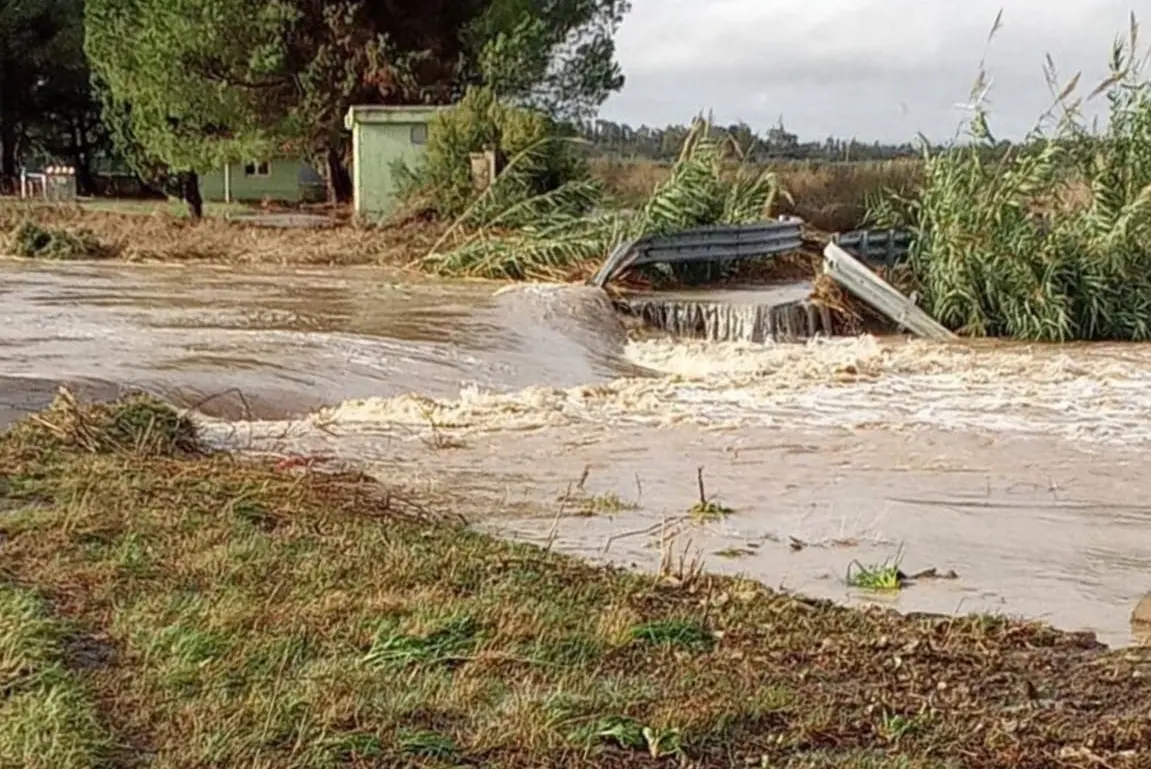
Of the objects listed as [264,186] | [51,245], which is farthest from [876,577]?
[264,186]

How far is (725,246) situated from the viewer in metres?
18.4

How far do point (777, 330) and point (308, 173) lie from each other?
98.2ft

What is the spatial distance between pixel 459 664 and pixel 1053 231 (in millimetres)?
12991

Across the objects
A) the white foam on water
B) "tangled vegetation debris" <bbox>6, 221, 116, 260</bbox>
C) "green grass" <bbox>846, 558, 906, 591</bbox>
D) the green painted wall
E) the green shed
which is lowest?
the white foam on water

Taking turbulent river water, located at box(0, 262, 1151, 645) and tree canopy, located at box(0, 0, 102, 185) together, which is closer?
turbulent river water, located at box(0, 262, 1151, 645)

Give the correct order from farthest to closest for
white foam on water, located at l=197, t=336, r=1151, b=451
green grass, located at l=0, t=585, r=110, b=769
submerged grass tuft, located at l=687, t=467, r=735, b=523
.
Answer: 1. white foam on water, located at l=197, t=336, r=1151, b=451
2. submerged grass tuft, located at l=687, t=467, r=735, b=523
3. green grass, located at l=0, t=585, r=110, b=769

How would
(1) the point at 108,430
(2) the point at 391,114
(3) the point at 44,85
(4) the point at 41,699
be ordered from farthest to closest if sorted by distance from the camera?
1. (3) the point at 44,85
2. (2) the point at 391,114
3. (1) the point at 108,430
4. (4) the point at 41,699

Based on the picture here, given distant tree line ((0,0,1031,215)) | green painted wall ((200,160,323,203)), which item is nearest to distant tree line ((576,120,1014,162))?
distant tree line ((0,0,1031,215))

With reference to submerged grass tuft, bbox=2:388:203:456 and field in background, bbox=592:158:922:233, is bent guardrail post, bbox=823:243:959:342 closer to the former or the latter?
field in background, bbox=592:158:922:233

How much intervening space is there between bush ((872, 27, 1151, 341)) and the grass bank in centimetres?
1109

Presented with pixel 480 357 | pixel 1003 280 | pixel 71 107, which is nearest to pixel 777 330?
pixel 1003 280

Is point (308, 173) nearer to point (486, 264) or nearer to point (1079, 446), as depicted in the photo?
point (486, 264)

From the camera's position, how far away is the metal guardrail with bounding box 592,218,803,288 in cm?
1730

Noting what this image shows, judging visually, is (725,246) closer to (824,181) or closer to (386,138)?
(386,138)
